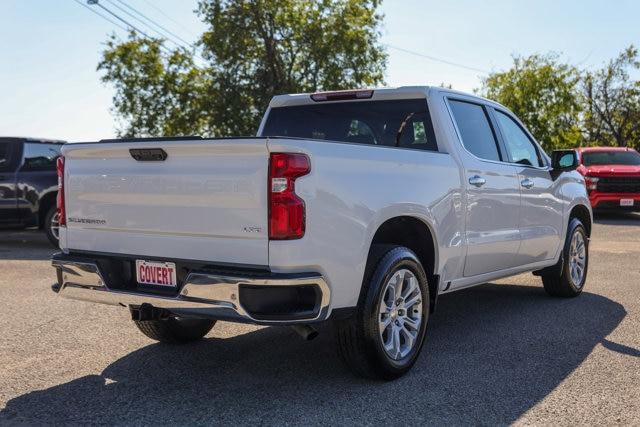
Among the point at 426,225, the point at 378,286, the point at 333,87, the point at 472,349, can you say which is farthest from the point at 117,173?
the point at 333,87

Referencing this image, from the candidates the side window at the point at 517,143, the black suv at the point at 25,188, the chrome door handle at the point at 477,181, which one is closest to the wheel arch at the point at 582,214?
the side window at the point at 517,143

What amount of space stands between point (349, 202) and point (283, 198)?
47 centimetres

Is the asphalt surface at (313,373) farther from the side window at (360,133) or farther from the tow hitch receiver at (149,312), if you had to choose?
the side window at (360,133)

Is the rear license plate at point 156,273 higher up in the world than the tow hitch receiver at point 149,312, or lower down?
higher up

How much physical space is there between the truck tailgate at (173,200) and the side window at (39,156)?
316 inches

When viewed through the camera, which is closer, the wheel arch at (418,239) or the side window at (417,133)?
the wheel arch at (418,239)

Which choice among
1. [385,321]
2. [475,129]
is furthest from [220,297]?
[475,129]

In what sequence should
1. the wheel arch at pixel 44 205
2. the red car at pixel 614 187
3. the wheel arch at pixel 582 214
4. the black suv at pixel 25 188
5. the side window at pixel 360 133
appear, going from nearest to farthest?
1. the side window at pixel 360 133
2. the wheel arch at pixel 582 214
3. the black suv at pixel 25 188
4. the wheel arch at pixel 44 205
5. the red car at pixel 614 187

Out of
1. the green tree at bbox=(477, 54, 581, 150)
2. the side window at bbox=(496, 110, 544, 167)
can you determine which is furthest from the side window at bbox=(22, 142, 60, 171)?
the green tree at bbox=(477, 54, 581, 150)

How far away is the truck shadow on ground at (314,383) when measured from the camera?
3844 millimetres

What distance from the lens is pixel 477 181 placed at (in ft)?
17.5

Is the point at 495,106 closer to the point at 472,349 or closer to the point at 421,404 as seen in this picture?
the point at 472,349

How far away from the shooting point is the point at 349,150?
4.02 meters

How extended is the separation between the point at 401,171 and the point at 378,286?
2.50 ft
